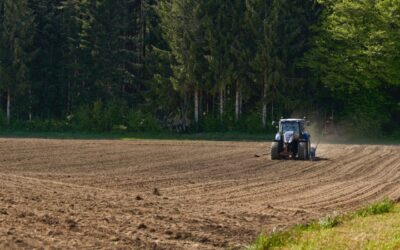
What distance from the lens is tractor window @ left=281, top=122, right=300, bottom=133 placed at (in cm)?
3362

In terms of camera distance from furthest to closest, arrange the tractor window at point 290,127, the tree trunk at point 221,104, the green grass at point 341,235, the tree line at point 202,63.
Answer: the tree trunk at point 221,104 → the tree line at point 202,63 → the tractor window at point 290,127 → the green grass at point 341,235

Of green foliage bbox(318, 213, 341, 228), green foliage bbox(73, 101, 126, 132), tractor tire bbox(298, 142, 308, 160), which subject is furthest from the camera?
green foliage bbox(73, 101, 126, 132)

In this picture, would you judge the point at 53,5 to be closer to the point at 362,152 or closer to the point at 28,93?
the point at 28,93

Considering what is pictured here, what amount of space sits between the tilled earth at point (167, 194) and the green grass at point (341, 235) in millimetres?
568

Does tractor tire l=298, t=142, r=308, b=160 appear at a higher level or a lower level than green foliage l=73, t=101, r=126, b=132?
lower

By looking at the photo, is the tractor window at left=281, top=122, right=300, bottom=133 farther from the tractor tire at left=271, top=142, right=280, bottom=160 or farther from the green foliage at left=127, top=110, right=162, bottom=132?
the green foliage at left=127, top=110, right=162, bottom=132

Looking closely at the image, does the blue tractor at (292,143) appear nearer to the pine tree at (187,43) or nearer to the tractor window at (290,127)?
the tractor window at (290,127)

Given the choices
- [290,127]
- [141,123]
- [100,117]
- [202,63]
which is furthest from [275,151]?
[100,117]

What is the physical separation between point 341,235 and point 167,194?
23.7ft

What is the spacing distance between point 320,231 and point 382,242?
193 centimetres

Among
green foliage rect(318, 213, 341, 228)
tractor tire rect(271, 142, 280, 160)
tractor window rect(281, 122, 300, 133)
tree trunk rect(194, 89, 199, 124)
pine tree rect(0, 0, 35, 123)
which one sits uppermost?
pine tree rect(0, 0, 35, 123)

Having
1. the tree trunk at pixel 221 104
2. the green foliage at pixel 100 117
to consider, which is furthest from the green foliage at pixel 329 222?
the green foliage at pixel 100 117

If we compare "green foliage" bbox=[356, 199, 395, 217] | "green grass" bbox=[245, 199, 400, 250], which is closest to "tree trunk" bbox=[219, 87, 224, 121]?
"green foliage" bbox=[356, 199, 395, 217]

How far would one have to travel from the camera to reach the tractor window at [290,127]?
33.6m
